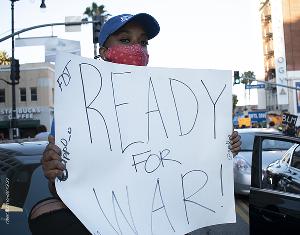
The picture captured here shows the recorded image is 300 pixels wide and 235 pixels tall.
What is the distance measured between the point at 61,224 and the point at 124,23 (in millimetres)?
871

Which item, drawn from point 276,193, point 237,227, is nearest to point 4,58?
point 237,227

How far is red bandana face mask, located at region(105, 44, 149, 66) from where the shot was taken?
2061mm

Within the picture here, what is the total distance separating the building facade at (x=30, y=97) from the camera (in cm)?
4153

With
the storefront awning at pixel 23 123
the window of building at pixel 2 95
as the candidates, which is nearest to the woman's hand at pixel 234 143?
the storefront awning at pixel 23 123

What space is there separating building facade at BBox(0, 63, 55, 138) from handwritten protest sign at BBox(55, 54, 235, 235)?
40444 mm

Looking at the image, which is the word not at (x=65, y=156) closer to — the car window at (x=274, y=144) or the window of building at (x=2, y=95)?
the car window at (x=274, y=144)

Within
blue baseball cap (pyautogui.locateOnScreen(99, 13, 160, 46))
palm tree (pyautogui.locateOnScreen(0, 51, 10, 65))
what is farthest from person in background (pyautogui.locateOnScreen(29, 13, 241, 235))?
palm tree (pyautogui.locateOnScreen(0, 51, 10, 65))

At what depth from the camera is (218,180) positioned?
2.15 m

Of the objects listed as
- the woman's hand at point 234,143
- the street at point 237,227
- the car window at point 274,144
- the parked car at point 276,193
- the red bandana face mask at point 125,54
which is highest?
the red bandana face mask at point 125,54

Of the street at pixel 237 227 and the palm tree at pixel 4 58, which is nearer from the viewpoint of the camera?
the street at pixel 237 227

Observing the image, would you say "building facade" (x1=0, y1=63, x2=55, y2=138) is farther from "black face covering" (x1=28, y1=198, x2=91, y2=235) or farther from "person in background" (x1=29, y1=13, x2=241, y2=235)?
"black face covering" (x1=28, y1=198, x2=91, y2=235)

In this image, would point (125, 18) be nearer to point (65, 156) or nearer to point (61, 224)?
point (65, 156)

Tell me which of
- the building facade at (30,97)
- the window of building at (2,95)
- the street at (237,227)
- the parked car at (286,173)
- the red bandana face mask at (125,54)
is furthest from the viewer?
the window of building at (2,95)

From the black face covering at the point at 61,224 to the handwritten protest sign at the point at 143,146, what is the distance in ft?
0.19
